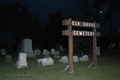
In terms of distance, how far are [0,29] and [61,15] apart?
2018 cm

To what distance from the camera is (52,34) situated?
39.7m

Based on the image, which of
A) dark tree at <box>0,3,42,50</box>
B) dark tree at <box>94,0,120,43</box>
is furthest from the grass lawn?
dark tree at <box>0,3,42,50</box>

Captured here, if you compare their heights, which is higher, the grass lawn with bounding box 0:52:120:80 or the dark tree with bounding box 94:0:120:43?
the dark tree with bounding box 94:0:120:43

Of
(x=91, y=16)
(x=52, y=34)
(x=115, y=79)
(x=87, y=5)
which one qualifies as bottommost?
(x=115, y=79)

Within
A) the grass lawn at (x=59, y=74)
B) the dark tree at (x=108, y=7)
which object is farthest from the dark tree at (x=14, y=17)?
the grass lawn at (x=59, y=74)

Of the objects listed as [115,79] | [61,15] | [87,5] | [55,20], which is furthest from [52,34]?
[115,79]

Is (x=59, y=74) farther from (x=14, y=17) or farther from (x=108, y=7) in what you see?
(x=14, y=17)

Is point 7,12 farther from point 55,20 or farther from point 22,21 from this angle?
point 55,20

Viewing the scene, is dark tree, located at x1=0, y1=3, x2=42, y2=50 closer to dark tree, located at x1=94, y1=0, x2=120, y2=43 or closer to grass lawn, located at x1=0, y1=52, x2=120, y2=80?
dark tree, located at x1=94, y1=0, x2=120, y2=43

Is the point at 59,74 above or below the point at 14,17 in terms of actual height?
below

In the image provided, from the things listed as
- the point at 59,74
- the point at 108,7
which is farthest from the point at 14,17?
the point at 59,74

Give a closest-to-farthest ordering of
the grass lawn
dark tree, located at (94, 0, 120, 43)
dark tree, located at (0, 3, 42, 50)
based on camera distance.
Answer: the grass lawn
dark tree, located at (94, 0, 120, 43)
dark tree, located at (0, 3, 42, 50)

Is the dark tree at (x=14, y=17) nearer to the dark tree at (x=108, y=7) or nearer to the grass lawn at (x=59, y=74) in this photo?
the dark tree at (x=108, y=7)

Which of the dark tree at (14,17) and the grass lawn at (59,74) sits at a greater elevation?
the dark tree at (14,17)
